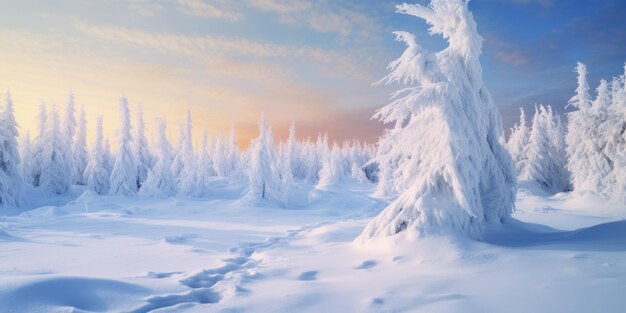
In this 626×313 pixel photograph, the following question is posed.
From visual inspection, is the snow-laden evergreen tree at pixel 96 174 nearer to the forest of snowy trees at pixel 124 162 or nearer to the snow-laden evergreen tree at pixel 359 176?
the forest of snowy trees at pixel 124 162

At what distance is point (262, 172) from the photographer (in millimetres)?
33219

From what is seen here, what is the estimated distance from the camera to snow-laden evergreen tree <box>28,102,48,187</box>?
41.6 m

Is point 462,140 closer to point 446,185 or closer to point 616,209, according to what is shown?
point 446,185

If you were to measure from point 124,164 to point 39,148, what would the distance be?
1098cm

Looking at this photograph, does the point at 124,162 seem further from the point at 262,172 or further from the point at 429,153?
the point at 429,153

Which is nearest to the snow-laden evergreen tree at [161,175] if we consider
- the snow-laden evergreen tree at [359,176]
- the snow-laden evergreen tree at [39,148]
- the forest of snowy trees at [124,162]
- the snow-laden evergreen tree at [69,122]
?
the forest of snowy trees at [124,162]

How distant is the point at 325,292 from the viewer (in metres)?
6.33

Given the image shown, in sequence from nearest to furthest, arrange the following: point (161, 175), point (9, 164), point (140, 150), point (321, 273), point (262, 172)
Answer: point (321, 273) < point (9, 164) < point (262, 172) < point (161, 175) < point (140, 150)

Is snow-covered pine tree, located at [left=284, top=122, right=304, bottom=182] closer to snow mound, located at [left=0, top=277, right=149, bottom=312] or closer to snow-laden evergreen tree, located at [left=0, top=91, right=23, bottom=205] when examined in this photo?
snow-laden evergreen tree, located at [left=0, top=91, right=23, bottom=205]

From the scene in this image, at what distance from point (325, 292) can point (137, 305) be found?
10.3 ft

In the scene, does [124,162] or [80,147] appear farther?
[80,147]

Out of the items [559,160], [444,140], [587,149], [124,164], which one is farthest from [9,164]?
[559,160]

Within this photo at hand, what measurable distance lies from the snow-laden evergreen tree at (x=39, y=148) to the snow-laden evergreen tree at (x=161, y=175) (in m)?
12.8

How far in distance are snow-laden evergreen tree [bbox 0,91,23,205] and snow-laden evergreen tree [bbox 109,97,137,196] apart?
959 cm
